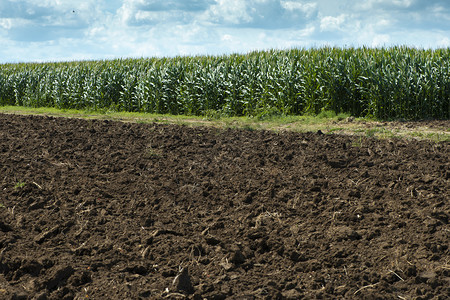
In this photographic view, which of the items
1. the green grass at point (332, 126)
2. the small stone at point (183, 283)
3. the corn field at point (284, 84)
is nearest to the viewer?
the small stone at point (183, 283)

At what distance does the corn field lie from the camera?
14461 mm

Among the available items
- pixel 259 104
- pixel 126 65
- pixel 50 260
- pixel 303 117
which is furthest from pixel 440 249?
pixel 126 65

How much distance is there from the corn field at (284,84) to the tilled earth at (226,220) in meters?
5.73

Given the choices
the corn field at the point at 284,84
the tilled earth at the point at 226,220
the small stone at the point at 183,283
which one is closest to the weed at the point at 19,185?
the tilled earth at the point at 226,220

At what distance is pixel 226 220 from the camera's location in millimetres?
5473

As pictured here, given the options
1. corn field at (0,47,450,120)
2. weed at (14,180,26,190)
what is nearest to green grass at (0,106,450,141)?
corn field at (0,47,450,120)

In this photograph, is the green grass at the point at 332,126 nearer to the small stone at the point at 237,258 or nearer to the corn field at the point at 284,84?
the corn field at the point at 284,84

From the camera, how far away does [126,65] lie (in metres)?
22.3

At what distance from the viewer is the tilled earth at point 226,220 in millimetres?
4051

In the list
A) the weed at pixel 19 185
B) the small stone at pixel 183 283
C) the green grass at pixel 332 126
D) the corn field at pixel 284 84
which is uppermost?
the corn field at pixel 284 84

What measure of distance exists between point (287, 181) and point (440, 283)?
289 cm

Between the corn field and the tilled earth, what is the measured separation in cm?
573

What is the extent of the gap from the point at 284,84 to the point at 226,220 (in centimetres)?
1141

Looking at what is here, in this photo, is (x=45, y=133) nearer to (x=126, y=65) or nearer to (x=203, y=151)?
(x=203, y=151)
